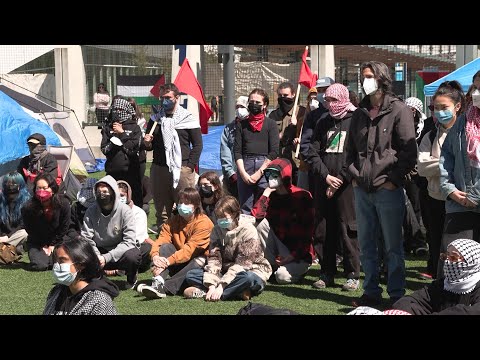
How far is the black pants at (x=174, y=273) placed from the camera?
7.65 m

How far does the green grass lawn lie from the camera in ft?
22.7

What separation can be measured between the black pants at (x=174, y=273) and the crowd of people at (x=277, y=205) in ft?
0.04

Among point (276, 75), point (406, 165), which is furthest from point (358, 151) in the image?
point (276, 75)

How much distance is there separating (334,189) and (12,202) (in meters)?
4.33

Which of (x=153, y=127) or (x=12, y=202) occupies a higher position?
(x=153, y=127)

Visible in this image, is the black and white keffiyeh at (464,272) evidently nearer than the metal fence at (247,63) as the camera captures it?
Yes

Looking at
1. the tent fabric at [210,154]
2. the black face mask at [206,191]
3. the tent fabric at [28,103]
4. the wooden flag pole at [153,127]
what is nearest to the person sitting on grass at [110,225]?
the black face mask at [206,191]

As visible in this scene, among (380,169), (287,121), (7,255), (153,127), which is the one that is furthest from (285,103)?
(7,255)

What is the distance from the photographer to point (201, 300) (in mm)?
7395

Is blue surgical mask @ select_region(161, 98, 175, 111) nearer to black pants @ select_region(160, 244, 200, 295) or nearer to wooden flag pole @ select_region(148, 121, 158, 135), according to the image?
wooden flag pole @ select_region(148, 121, 158, 135)

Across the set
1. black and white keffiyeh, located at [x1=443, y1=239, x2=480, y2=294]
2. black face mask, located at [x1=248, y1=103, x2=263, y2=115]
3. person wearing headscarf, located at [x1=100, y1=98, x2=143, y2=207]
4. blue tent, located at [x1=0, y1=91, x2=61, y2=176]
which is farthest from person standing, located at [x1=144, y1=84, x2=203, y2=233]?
black and white keffiyeh, located at [x1=443, y1=239, x2=480, y2=294]

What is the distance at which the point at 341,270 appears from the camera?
8547 millimetres

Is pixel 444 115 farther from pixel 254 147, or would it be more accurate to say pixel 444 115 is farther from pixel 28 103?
pixel 28 103

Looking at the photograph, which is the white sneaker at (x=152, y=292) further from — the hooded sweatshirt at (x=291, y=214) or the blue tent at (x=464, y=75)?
the blue tent at (x=464, y=75)
